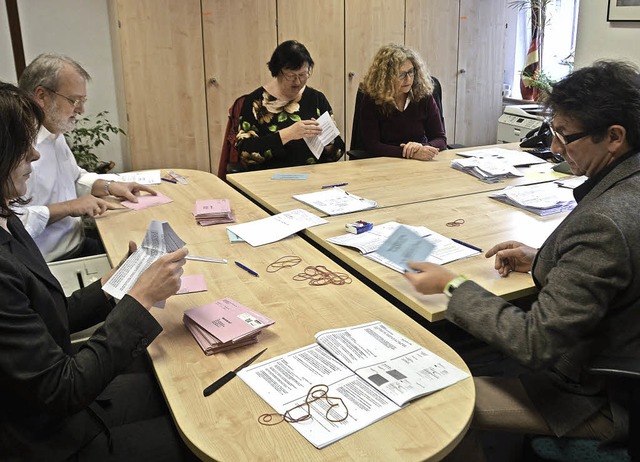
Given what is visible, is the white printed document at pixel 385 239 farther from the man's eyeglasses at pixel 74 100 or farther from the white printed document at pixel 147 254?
the man's eyeglasses at pixel 74 100

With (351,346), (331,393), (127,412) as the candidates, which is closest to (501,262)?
(351,346)

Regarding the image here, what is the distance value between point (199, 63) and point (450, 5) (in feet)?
7.54

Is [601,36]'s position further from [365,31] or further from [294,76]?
[294,76]

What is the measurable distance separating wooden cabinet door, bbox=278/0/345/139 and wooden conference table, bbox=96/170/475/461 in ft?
9.28

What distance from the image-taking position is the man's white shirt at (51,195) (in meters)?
2.44

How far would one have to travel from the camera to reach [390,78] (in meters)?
3.53

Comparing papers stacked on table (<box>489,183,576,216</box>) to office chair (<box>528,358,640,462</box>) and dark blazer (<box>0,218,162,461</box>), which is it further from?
dark blazer (<box>0,218,162,461</box>)

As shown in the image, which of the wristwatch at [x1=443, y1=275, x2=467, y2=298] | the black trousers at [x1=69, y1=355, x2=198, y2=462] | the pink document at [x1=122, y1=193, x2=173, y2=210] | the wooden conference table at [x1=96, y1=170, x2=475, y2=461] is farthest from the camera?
the pink document at [x1=122, y1=193, x2=173, y2=210]

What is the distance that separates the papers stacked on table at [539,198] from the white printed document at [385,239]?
0.53m

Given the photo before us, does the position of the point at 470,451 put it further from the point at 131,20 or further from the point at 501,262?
the point at 131,20

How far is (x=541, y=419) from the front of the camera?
58.4 inches

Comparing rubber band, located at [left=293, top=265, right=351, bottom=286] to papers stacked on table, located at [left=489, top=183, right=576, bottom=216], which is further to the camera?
papers stacked on table, located at [left=489, top=183, right=576, bottom=216]

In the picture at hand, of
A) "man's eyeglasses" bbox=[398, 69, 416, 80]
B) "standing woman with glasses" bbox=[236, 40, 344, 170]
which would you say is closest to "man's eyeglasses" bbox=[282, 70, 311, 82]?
"standing woman with glasses" bbox=[236, 40, 344, 170]

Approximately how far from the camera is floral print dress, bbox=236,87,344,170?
3.46 meters
